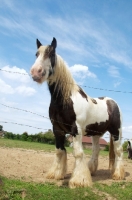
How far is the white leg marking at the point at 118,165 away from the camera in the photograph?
24.0ft

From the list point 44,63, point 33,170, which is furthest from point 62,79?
point 33,170

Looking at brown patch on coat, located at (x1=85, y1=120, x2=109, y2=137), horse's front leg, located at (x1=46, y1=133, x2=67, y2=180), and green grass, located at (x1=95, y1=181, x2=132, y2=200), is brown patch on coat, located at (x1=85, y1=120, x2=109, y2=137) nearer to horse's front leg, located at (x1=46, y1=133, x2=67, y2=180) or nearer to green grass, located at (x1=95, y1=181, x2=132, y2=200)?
horse's front leg, located at (x1=46, y1=133, x2=67, y2=180)

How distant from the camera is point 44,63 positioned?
5.71m

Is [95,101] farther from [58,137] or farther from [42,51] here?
[42,51]

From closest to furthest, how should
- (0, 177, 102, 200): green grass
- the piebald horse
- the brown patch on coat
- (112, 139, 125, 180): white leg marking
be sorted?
1. (0, 177, 102, 200): green grass
2. the piebald horse
3. the brown patch on coat
4. (112, 139, 125, 180): white leg marking

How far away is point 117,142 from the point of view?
299 inches

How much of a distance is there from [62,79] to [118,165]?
3.14 meters

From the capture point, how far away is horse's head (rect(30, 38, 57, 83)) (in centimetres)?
545

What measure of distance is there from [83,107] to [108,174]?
10.2 feet

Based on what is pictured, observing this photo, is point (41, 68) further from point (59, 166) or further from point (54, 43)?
point (59, 166)

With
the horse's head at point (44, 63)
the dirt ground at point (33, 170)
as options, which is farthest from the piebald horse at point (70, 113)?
the dirt ground at point (33, 170)

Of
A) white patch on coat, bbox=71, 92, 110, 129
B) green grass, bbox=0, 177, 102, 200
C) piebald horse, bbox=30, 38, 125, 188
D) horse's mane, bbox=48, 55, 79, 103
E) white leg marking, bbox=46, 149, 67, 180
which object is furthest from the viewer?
white leg marking, bbox=46, 149, 67, 180

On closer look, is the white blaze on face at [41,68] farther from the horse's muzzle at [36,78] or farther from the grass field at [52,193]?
the grass field at [52,193]

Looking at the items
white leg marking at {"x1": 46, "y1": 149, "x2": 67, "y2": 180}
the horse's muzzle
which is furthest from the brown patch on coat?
the horse's muzzle
